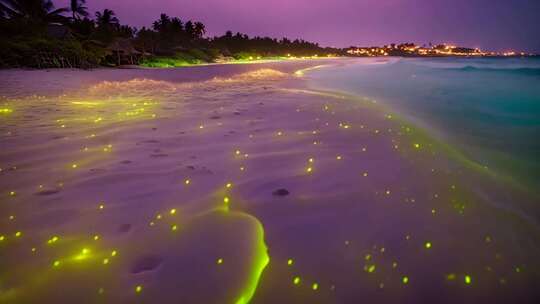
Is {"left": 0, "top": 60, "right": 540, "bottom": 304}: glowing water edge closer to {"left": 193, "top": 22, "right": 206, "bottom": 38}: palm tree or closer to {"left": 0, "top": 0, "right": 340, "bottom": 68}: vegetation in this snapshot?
{"left": 0, "top": 0, "right": 340, "bottom": 68}: vegetation

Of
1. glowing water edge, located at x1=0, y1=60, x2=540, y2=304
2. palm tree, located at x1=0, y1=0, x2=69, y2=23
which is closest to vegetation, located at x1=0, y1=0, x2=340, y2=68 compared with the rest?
palm tree, located at x1=0, y1=0, x2=69, y2=23

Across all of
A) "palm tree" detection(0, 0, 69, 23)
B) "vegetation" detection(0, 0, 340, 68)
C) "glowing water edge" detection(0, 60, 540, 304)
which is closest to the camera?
"glowing water edge" detection(0, 60, 540, 304)

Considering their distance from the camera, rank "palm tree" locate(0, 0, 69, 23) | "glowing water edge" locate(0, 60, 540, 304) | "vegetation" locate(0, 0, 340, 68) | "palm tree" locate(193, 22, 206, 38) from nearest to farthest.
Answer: "glowing water edge" locate(0, 60, 540, 304) → "vegetation" locate(0, 0, 340, 68) → "palm tree" locate(0, 0, 69, 23) → "palm tree" locate(193, 22, 206, 38)

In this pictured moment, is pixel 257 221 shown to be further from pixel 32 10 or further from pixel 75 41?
pixel 32 10

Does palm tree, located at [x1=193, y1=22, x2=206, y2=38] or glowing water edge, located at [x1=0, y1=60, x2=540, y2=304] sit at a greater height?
palm tree, located at [x1=193, y1=22, x2=206, y2=38]

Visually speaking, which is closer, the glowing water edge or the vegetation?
the glowing water edge

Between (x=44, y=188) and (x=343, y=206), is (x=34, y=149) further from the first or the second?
(x=343, y=206)

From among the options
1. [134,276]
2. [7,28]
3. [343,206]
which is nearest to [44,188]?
[134,276]

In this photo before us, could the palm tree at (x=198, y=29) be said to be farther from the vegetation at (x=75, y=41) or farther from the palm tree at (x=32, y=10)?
the palm tree at (x=32, y=10)
